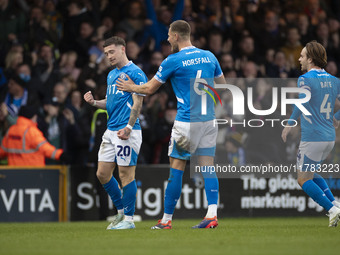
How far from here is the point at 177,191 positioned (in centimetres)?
923

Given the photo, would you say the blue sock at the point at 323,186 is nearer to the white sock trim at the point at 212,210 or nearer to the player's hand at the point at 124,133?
the white sock trim at the point at 212,210

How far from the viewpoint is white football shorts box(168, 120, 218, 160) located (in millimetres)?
9148

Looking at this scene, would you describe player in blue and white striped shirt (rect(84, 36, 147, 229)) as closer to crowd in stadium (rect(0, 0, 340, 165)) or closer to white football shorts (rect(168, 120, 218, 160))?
white football shorts (rect(168, 120, 218, 160))

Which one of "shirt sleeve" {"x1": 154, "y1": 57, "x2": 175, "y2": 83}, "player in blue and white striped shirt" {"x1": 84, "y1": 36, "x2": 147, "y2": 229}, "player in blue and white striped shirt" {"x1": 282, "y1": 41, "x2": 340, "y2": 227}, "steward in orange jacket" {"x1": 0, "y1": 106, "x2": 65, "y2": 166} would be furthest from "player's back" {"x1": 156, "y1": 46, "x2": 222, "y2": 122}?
"steward in orange jacket" {"x1": 0, "y1": 106, "x2": 65, "y2": 166}

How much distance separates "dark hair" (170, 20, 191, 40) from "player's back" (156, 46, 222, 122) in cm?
17

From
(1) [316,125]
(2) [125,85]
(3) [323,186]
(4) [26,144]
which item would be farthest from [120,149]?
(4) [26,144]

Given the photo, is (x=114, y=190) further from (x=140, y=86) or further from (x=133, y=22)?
(x=133, y=22)

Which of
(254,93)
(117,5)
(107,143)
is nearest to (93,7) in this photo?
(117,5)

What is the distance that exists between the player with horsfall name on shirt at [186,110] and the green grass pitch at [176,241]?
56 cm

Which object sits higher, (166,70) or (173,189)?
(166,70)

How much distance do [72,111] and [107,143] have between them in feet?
14.7

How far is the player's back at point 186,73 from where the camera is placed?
9.11 meters

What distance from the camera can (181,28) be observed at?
360 inches

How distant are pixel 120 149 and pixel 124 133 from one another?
0.93 feet
